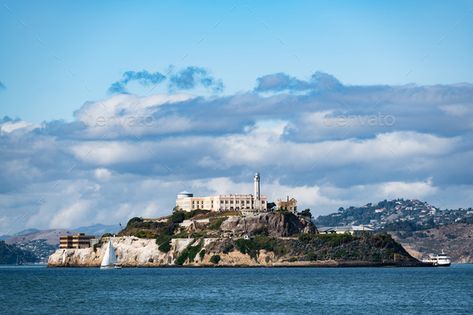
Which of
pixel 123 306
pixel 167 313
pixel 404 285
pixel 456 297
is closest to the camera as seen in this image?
pixel 167 313

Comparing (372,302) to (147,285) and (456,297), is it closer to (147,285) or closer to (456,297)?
(456,297)

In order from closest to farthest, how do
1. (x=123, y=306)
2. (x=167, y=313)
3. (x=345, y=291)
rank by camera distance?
(x=167, y=313), (x=123, y=306), (x=345, y=291)

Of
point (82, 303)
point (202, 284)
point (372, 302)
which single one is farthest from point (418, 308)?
point (202, 284)

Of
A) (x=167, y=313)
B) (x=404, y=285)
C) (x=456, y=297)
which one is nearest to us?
(x=167, y=313)

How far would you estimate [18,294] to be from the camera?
12631 centimetres

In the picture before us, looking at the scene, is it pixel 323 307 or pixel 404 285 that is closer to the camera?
pixel 323 307

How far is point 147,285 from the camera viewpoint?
469ft

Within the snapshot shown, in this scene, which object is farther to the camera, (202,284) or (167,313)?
(202,284)

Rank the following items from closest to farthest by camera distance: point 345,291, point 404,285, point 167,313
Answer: point 167,313 < point 345,291 < point 404,285

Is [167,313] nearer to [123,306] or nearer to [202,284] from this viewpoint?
[123,306]

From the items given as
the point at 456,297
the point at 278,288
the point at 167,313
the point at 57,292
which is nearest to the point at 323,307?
the point at 167,313

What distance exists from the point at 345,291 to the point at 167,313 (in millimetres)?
37995

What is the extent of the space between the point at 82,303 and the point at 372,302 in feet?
99.7

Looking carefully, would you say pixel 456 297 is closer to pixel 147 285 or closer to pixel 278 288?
pixel 278 288
